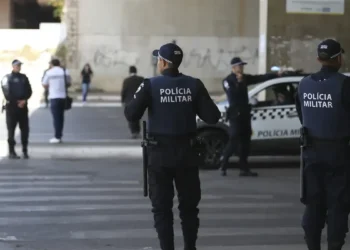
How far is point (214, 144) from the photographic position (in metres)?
13.1

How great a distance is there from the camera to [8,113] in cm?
1412

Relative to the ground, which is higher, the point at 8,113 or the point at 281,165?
the point at 8,113

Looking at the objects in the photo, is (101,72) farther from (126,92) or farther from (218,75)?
(126,92)

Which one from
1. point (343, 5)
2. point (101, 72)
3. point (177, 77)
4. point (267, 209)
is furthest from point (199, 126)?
point (101, 72)

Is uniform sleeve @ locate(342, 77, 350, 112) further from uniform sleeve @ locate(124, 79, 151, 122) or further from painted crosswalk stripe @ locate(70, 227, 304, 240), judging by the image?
painted crosswalk stripe @ locate(70, 227, 304, 240)

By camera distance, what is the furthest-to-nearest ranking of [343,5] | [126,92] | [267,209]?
[343,5]
[126,92]
[267,209]

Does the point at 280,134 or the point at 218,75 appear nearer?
the point at 280,134

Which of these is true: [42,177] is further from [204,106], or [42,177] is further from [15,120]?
[204,106]

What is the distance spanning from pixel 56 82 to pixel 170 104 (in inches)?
395

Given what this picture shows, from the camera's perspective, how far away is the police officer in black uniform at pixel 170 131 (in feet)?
19.5

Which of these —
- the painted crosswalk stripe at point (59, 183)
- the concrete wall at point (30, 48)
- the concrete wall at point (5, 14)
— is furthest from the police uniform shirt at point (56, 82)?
the concrete wall at point (5, 14)

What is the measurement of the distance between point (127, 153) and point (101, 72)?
22.9 metres

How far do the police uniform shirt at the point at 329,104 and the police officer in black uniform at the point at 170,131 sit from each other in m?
0.83

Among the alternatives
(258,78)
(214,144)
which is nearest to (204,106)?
(214,144)
